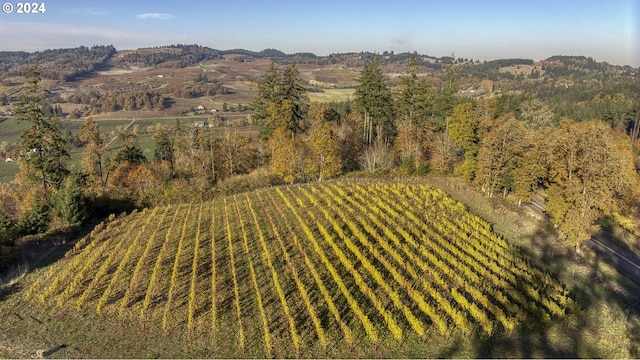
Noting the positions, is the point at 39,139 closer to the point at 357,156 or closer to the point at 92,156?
the point at 92,156

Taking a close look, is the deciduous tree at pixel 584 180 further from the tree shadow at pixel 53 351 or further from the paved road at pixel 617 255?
A: the tree shadow at pixel 53 351

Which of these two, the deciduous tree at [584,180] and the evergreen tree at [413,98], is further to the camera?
the evergreen tree at [413,98]

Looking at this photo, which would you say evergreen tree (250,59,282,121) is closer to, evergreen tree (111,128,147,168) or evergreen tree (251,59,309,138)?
evergreen tree (251,59,309,138)

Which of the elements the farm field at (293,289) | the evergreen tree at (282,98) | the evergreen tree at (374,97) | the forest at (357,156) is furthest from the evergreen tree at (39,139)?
the evergreen tree at (374,97)

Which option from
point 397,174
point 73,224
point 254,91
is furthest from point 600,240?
point 254,91

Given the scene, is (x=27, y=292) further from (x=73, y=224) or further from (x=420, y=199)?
(x=420, y=199)

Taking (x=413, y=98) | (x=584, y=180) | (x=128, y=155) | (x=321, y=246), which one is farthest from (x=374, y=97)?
(x=128, y=155)
